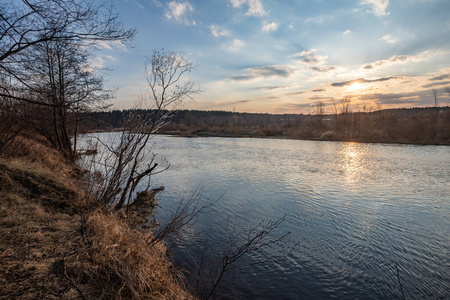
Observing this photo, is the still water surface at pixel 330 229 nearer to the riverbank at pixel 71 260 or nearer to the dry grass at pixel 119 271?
the dry grass at pixel 119 271

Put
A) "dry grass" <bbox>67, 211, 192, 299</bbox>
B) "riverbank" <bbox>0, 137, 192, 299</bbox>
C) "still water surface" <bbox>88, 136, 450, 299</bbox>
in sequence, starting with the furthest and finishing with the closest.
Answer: "still water surface" <bbox>88, 136, 450, 299</bbox> → "dry grass" <bbox>67, 211, 192, 299</bbox> → "riverbank" <bbox>0, 137, 192, 299</bbox>

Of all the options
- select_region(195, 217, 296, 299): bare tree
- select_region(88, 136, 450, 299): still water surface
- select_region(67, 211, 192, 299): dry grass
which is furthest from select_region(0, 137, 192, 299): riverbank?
select_region(88, 136, 450, 299): still water surface

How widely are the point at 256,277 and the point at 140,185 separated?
8.36 metres

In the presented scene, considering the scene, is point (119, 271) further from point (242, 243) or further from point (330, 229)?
point (330, 229)

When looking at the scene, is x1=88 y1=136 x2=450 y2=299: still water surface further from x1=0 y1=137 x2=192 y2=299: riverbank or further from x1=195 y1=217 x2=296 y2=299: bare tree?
x1=0 y1=137 x2=192 y2=299: riverbank

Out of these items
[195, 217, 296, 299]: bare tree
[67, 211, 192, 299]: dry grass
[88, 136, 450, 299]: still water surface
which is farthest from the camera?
[195, 217, 296, 299]: bare tree

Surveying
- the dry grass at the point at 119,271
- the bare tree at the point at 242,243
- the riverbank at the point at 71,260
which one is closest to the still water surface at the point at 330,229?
the bare tree at the point at 242,243

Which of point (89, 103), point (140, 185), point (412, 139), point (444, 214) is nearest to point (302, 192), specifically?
point (444, 214)

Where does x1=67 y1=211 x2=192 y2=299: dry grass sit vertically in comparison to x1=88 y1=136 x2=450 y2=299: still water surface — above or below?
above

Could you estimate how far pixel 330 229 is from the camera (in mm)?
7520

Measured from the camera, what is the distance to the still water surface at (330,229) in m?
5.11

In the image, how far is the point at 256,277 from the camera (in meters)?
5.38

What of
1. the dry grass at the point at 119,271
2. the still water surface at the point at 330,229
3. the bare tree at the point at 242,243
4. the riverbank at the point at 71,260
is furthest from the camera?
the bare tree at the point at 242,243

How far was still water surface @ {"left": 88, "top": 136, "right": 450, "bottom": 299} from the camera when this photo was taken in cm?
511
